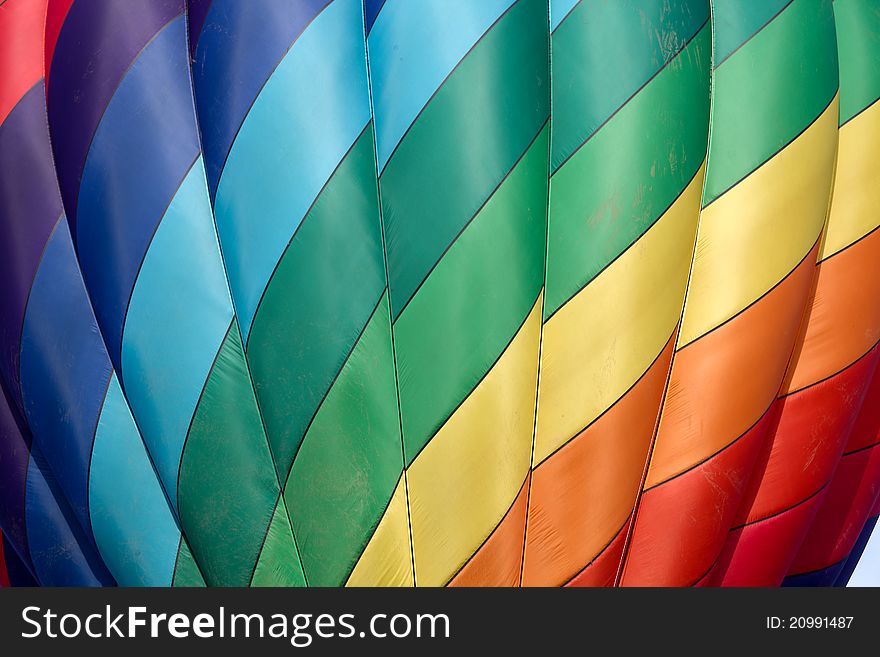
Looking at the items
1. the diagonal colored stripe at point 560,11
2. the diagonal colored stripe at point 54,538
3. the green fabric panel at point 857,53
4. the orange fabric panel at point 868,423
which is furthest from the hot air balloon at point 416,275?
the orange fabric panel at point 868,423

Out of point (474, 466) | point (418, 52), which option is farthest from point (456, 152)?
point (474, 466)

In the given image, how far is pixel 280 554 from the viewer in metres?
2.17

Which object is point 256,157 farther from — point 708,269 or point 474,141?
point 708,269

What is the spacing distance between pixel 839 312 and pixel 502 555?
0.96m

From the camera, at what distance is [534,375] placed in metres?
2.14

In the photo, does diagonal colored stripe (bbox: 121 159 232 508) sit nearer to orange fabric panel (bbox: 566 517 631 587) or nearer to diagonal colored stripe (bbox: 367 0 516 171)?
diagonal colored stripe (bbox: 367 0 516 171)

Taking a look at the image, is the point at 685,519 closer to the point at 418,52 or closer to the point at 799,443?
the point at 799,443

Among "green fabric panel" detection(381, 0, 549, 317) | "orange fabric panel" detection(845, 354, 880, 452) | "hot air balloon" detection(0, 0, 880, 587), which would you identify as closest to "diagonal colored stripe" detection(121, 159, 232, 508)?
"hot air balloon" detection(0, 0, 880, 587)

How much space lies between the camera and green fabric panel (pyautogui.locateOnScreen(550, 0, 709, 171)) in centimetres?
213

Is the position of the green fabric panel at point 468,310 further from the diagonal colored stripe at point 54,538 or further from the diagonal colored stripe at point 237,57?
the diagonal colored stripe at point 54,538

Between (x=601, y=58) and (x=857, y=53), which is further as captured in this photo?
(x=857, y=53)

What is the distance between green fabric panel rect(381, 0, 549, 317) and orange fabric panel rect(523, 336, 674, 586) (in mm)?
487

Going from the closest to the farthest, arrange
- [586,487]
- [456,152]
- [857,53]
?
[456,152], [586,487], [857,53]

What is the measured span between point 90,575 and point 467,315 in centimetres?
118
